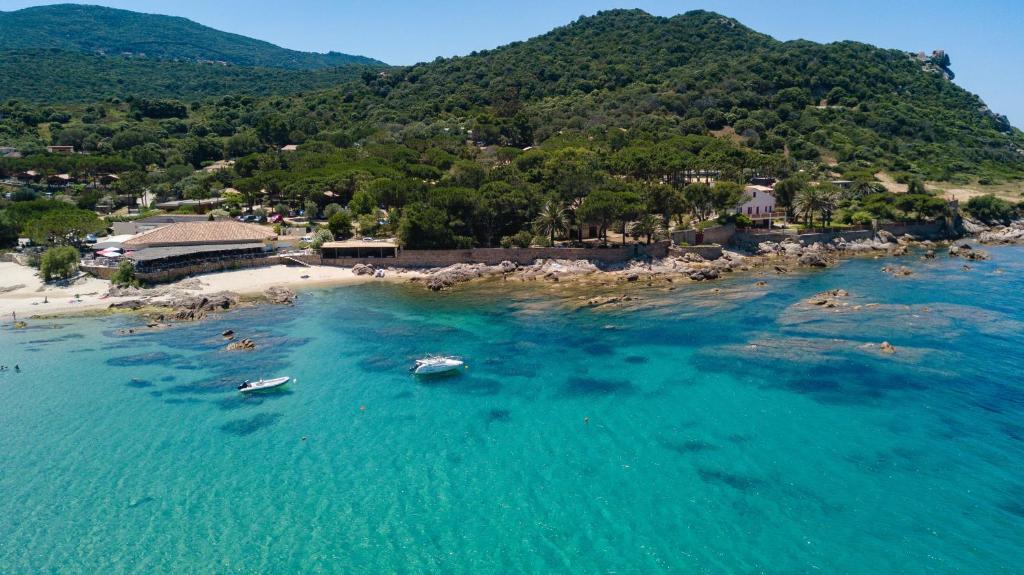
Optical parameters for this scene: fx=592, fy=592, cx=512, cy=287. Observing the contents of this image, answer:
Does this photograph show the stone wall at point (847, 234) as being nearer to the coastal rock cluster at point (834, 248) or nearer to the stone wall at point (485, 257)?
the coastal rock cluster at point (834, 248)

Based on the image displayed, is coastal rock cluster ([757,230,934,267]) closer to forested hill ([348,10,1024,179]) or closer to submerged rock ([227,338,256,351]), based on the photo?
forested hill ([348,10,1024,179])

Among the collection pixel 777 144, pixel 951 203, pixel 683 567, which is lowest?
pixel 683 567

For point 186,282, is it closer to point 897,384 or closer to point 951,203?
point 897,384

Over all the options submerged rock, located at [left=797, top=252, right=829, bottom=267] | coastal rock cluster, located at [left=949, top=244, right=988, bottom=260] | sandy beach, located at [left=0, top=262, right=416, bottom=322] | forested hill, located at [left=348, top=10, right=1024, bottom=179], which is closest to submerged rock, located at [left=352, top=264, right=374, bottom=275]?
sandy beach, located at [left=0, top=262, right=416, bottom=322]

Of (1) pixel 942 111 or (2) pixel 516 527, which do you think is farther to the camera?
(1) pixel 942 111

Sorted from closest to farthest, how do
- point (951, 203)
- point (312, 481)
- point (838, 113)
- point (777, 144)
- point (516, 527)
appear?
1. point (516, 527)
2. point (312, 481)
3. point (951, 203)
4. point (777, 144)
5. point (838, 113)

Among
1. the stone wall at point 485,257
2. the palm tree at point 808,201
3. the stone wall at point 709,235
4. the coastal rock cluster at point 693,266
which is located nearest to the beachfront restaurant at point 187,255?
the stone wall at point 485,257

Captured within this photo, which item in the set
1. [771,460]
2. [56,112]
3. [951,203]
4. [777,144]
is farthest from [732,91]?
[56,112]
